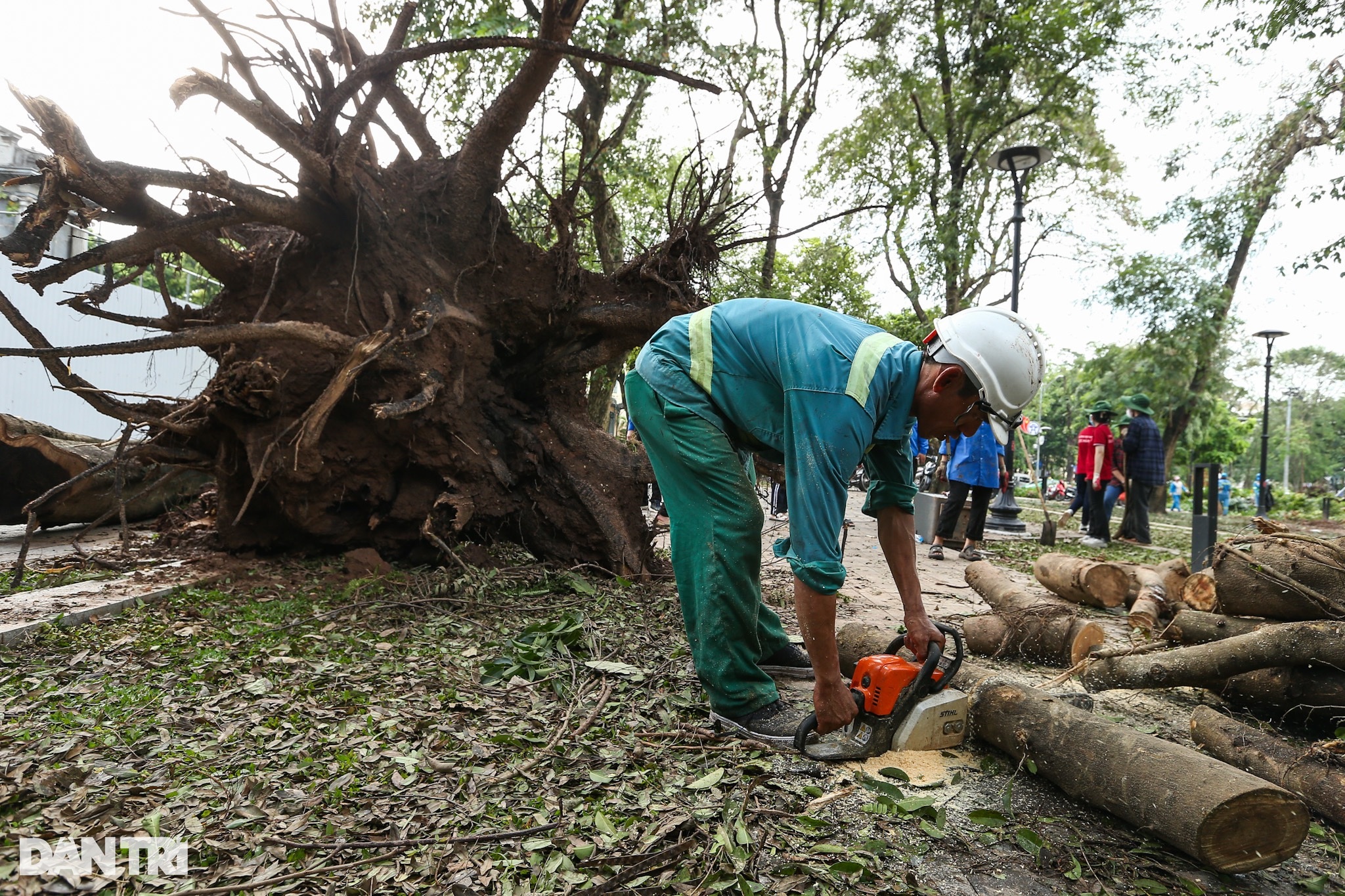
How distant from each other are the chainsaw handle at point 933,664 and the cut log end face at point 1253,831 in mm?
816

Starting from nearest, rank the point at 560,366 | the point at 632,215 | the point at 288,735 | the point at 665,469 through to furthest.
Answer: the point at 288,735
the point at 665,469
the point at 560,366
the point at 632,215

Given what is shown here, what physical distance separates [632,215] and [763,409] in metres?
12.0

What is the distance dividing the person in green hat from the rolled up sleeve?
899cm

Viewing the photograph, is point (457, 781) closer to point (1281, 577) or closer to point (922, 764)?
point (922, 764)

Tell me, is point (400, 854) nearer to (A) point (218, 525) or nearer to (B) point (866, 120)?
(A) point (218, 525)

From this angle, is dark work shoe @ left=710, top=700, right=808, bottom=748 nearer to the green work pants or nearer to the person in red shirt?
the green work pants

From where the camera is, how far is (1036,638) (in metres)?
3.80

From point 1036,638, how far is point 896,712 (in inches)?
66.0

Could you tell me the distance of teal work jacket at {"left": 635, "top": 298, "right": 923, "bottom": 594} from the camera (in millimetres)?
2297

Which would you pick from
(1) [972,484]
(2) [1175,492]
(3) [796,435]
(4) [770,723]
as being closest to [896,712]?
(4) [770,723]

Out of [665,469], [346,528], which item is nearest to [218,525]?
[346,528]

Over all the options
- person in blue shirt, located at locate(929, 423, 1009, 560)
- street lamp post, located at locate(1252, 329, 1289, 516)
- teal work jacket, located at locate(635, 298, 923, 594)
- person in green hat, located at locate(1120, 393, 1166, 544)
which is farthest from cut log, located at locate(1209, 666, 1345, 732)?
street lamp post, located at locate(1252, 329, 1289, 516)

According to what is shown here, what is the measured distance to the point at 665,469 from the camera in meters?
2.93
